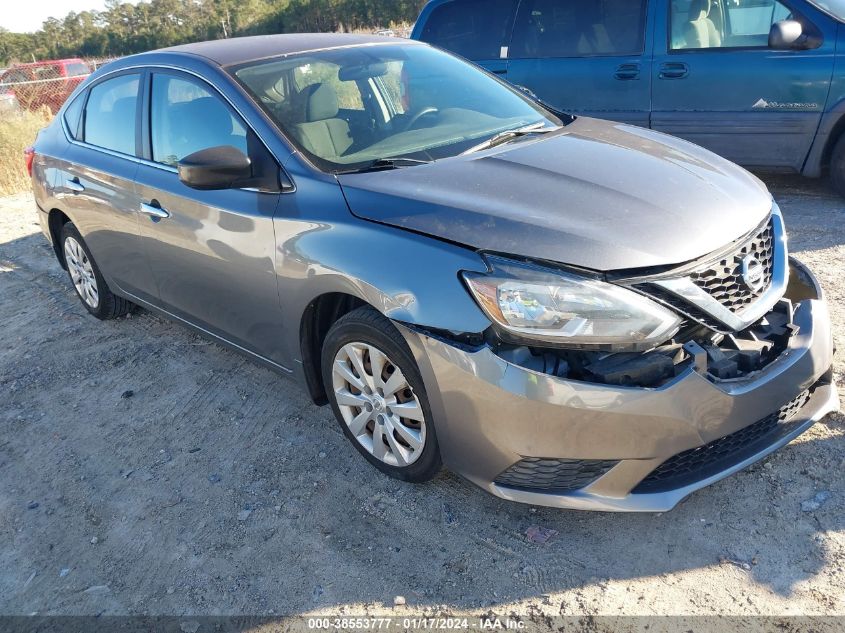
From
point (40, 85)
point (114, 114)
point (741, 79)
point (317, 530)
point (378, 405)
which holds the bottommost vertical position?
point (317, 530)

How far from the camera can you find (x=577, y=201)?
8.41ft

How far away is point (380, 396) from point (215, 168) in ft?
3.73

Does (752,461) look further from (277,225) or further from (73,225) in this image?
(73,225)

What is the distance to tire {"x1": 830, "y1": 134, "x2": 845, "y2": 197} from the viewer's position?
5379 mm

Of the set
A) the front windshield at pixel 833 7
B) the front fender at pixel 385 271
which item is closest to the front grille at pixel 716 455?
the front fender at pixel 385 271

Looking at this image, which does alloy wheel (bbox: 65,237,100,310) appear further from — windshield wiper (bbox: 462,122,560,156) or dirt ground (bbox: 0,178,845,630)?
windshield wiper (bbox: 462,122,560,156)

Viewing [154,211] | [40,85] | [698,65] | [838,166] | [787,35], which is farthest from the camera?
[40,85]

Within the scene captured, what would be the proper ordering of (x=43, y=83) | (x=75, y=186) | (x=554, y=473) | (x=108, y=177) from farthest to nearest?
(x=43, y=83)
(x=75, y=186)
(x=108, y=177)
(x=554, y=473)

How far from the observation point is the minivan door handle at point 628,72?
5918mm

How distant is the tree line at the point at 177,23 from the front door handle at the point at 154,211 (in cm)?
4360

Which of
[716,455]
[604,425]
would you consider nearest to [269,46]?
[604,425]

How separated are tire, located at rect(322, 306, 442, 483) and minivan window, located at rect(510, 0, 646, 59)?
14.3ft

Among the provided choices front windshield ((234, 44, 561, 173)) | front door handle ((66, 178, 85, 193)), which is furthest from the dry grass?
front windshield ((234, 44, 561, 173))

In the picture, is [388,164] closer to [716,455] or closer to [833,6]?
[716,455]
